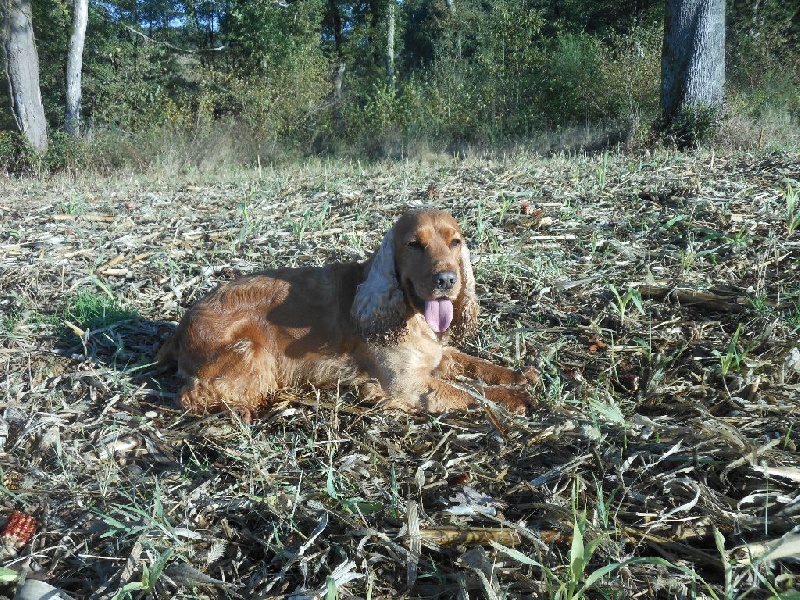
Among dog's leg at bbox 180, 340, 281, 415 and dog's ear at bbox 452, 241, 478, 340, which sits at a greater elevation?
dog's ear at bbox 452, 241, 478, 340

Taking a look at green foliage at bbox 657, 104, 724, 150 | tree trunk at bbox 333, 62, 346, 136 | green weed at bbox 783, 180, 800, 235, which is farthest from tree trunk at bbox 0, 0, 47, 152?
green weed at bbox 783, 180, 800, 235

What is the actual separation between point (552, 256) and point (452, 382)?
63.0 inches

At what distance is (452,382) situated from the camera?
3055 mm

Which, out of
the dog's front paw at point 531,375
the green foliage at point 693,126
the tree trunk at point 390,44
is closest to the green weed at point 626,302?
the dog's front paw at point 531,375

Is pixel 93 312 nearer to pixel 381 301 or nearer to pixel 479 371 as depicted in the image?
pixel 381 301

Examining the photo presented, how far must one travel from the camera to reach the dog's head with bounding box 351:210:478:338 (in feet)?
9.71

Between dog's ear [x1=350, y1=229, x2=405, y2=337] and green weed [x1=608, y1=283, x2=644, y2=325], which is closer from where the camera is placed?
dog's ear [x1=350, y1=229, x2=405, y2=337]

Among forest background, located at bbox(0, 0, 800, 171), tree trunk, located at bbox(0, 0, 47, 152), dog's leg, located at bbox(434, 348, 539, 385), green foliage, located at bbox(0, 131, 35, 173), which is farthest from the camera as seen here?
tree trunk, located at bbox(0, 0, 47, 152)

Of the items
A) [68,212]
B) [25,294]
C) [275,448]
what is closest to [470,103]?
[68,212]

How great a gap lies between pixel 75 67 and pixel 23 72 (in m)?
1.51

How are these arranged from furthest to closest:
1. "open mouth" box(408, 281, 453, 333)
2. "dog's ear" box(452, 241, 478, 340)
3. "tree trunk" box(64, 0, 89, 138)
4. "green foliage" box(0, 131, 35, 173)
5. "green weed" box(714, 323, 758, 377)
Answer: "tree trunk" box(64, 0, 89, 138)
"green foliage" box(0, 131, 35, 173)
"dog's ear" box(452, 241, 478, 340)
"open mouth" box(408, 281, 453, 333)
"green weed" box(714, 323, 758, 377)

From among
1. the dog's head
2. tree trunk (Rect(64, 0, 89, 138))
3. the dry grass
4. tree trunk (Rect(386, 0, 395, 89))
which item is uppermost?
tree trunk (Rect(386, 0, 395, 89))

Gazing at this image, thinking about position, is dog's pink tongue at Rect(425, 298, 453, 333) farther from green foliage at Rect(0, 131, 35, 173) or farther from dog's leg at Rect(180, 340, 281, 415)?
green foliage at Rect(0, 131, 35, 173)

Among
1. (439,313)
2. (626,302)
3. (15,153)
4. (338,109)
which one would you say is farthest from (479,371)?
(338,109)
